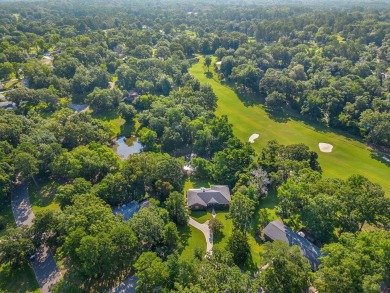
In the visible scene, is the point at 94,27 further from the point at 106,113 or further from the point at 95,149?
the point at 95,149

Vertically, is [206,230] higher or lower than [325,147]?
higher

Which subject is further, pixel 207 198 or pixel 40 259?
pixel 207 198

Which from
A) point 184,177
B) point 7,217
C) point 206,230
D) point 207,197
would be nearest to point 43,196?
point 7,217

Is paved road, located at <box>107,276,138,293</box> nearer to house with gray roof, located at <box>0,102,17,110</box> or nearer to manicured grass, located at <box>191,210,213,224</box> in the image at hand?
manicured grass, located at <box>191,210,213,224</box>

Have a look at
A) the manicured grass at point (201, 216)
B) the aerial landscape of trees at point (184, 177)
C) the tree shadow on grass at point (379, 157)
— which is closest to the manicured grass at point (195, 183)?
the aerial landscape of trees at point (184, 177)

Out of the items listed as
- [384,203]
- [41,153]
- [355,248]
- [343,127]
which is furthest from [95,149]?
[343,127]

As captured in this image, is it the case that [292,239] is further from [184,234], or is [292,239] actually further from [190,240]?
[184,234]

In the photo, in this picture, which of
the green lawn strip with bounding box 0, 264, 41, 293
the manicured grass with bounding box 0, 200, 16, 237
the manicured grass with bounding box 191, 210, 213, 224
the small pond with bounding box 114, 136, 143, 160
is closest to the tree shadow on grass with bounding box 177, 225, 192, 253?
the manicured grass with bounding box 191, 210, 213, 224
